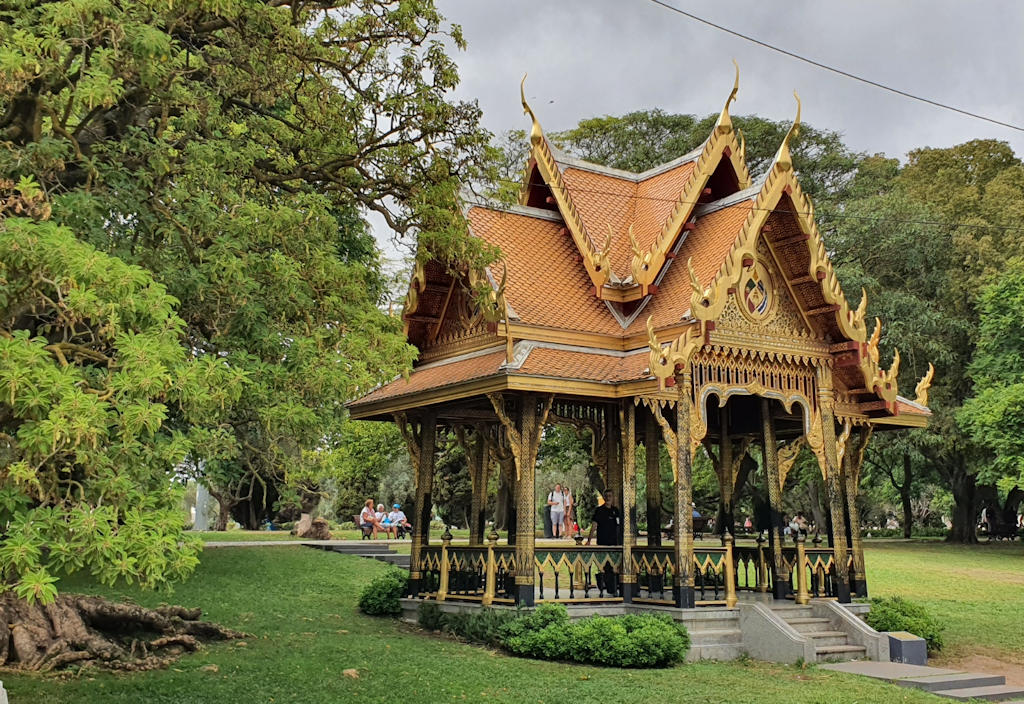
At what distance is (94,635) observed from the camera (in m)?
11.1

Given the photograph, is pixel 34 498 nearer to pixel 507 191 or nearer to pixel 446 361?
pixel 507 191

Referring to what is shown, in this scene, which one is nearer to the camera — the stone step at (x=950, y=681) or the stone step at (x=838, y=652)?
the stone step at (x=950, y=681)

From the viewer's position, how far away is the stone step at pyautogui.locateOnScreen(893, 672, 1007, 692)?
11188 millimetres

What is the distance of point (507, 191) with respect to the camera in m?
11.3

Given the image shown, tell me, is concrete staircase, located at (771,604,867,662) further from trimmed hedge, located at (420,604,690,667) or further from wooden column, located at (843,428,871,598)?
trimmed hedge, located at (420,604,690,667)

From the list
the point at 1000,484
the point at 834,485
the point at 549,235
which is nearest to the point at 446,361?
the point at 549,235

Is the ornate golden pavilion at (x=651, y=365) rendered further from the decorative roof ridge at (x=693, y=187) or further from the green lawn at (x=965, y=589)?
the green lawn at (x=965, y=589)

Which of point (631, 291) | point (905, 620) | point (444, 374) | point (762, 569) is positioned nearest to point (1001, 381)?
point (905, 620)

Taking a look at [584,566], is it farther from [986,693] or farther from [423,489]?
[986,693]

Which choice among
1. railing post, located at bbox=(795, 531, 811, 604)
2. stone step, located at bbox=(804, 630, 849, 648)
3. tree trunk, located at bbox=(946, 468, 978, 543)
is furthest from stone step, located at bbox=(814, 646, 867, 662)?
tree trunk, located at bbox=(946, 468, 978, 543)

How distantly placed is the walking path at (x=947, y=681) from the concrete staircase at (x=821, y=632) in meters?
0.39

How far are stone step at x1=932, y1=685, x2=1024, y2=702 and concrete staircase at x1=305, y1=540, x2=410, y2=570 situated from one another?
13.1m

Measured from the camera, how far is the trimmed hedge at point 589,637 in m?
11.5

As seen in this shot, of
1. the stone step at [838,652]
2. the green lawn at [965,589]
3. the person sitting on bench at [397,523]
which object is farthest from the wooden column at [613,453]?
the person sitting on bench at [397,523]
